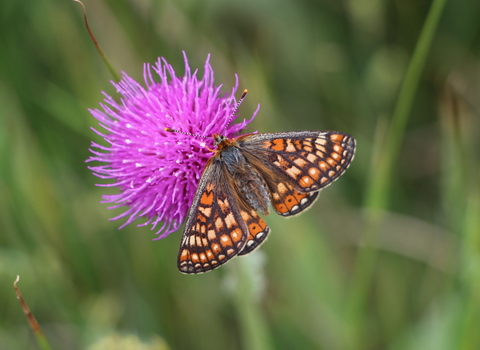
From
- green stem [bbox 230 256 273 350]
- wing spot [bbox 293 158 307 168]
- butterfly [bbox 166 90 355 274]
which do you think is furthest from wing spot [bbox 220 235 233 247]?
wing spot [bbox 293 158 307 168]

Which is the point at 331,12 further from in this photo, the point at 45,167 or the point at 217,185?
the point at 45,167


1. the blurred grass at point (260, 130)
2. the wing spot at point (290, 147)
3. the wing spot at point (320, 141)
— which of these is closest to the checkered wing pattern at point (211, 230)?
the wing spot at point (290, 147)

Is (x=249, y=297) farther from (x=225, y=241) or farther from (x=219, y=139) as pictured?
(x=219, y=139)

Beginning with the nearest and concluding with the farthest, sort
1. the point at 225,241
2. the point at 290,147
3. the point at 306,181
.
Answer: the point at 225,241
the point at 306,181
the point at 290,147

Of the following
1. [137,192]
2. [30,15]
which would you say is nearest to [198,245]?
[137,192]

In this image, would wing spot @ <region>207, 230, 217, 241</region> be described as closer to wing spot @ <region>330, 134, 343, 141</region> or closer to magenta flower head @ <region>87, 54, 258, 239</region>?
magenta flower head @ <region>87, 54, 258, 239</region>

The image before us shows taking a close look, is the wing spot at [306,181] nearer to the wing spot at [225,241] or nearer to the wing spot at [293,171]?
the wing spot at [293,171]

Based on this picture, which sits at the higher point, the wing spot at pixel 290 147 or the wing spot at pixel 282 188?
the wing spot at pixel 290 147

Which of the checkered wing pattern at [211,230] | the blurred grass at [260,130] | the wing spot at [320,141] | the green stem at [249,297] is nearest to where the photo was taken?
the checkered wing pattern at [211,230]

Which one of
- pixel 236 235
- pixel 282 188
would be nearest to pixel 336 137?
pixel 282 188
